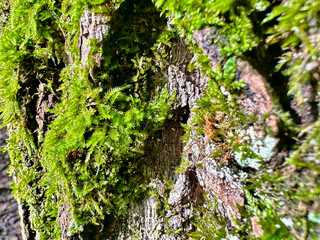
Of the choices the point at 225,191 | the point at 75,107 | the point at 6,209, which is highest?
the point at 75,107

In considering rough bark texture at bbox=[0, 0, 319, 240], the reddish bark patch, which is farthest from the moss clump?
the reddish bark patch

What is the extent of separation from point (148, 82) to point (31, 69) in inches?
28.4

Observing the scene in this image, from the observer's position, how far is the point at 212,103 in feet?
2.89

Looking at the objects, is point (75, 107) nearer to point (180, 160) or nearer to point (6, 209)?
point (180, 160)

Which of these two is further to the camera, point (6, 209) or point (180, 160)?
point (6, 209)

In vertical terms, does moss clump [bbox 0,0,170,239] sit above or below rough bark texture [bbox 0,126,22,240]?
above

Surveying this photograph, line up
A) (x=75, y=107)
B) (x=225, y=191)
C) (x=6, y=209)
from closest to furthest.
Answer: (x=225, y=191) < (x=75, y=107) < (x=6, y=209)

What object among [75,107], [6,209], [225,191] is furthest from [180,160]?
[6,209]

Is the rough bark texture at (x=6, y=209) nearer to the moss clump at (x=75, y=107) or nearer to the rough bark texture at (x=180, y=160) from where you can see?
the moss clump at (x=75, y=107)

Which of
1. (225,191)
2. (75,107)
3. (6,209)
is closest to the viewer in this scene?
(225,191)

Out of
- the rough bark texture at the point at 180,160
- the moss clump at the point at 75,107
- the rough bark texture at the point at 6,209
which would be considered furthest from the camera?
the rough bark texture at the point at 6,209

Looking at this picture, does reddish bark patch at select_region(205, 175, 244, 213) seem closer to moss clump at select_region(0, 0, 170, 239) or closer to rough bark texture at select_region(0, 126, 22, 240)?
moss clump at select_region(0, 0, 170, 239)

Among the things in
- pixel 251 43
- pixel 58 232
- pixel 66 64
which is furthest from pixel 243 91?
pixel 58 232

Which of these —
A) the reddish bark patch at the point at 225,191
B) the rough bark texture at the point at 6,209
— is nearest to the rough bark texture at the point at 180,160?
the reddish bark patch at the point at 225,191
